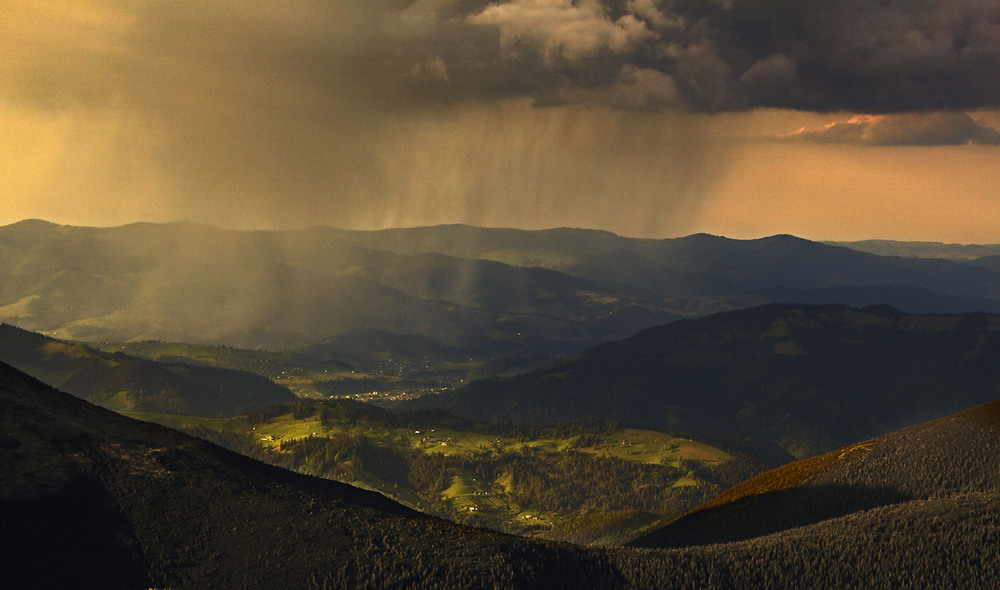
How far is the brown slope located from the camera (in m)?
133

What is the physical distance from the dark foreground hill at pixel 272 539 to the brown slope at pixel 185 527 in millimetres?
289

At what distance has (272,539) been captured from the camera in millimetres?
146500

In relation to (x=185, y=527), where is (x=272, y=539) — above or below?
below

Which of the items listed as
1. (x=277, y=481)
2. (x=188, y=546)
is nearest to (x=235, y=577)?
(x=188, y=546)

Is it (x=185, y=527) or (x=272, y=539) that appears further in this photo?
(x=272, y=539)

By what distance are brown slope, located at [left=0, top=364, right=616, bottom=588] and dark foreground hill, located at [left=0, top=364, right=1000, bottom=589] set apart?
0.29 metres

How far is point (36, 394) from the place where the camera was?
16675cm

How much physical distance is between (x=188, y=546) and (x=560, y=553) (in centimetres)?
6844

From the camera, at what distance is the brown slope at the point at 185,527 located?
5226 inches

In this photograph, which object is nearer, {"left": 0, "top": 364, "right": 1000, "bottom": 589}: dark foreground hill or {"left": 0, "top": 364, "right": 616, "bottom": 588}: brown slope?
{"left": 0, "top": 364, "right": 616, "bottom": 588}: brown slope

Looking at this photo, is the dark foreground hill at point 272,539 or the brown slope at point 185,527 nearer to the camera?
the brown slope at point 185,527

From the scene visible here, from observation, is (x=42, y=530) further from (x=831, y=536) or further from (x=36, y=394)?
(x=831, y=536)

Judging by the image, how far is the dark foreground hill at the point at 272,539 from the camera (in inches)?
5300

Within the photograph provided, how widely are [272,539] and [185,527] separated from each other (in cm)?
1537
